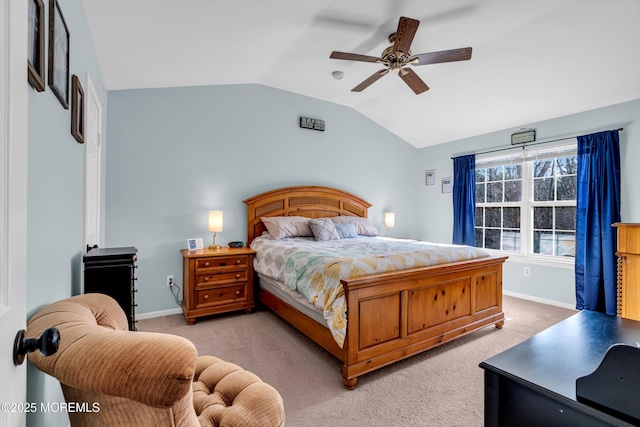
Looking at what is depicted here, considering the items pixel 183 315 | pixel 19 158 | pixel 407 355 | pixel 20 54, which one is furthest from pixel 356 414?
pixel 183 315

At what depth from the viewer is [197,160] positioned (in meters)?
3.70

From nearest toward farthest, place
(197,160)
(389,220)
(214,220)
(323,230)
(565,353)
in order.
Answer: (565,353) → (214,220) → (197,160) → (323,230) → (389,220)

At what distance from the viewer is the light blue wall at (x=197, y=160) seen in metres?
3.33

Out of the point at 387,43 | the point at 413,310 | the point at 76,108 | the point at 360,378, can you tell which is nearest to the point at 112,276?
the point at 76,108

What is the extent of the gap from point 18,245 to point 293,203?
3.74 metres

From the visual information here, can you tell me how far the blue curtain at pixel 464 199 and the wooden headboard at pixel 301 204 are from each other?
1435 millimetres

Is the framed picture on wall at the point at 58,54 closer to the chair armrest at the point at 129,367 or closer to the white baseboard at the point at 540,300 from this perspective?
the chair armrest at the point at 129,367

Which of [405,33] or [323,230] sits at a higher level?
[405,33]

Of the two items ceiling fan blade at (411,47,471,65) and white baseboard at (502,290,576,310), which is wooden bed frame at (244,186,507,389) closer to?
white baseboard at (502,290,576,310)

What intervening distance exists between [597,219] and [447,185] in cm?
208

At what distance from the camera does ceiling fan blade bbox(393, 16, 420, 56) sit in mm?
2172

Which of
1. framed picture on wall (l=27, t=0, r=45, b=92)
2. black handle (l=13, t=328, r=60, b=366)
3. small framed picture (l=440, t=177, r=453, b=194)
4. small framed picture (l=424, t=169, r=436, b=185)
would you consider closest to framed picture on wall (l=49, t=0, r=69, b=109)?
framed picture on wall (l=27, t=0, r=45, b=92)

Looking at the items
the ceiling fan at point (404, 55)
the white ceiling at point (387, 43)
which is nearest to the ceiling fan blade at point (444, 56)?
the ceiling fan at point (404, 55)

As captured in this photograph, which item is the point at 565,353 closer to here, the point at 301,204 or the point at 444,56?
the point at 444,56
